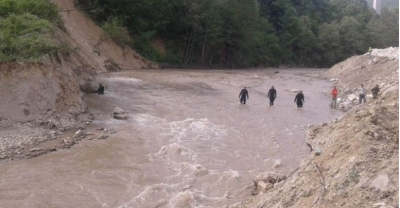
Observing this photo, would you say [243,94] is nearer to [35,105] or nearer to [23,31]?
[35,105]

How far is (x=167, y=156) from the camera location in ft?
50.9

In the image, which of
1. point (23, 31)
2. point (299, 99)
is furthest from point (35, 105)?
point (299, 99)

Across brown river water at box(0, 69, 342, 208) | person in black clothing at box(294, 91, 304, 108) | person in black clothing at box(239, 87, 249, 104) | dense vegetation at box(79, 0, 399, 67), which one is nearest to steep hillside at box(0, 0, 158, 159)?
brown river water at box(0, 69, 342, 208)

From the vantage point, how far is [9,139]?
15.6m

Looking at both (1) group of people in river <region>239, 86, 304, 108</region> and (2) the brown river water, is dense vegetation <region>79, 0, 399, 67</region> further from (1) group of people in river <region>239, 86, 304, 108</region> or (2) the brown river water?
(2) the brown river water

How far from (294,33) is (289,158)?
6251 centimetres

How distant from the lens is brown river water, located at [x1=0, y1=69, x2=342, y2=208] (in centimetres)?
1192

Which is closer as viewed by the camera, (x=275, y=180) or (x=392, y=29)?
(x=275, y=180)

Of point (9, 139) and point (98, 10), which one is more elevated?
point (98, 10)

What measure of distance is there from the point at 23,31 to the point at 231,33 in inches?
1477

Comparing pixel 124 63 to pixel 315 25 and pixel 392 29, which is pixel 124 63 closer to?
pixel 315 25

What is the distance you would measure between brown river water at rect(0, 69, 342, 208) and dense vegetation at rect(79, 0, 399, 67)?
65.7 feet

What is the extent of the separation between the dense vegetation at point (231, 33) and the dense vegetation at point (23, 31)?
2098 centimetres

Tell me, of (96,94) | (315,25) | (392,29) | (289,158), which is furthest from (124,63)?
(392,29)
